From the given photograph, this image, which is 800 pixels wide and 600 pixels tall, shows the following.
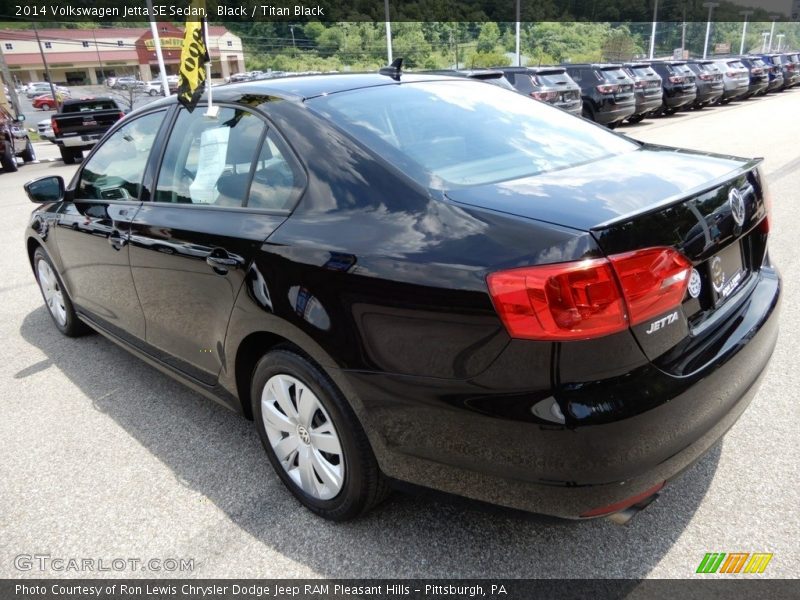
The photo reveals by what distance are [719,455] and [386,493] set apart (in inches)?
57.8

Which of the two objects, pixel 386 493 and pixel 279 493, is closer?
pixel 386 493

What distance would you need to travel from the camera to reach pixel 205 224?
2652 mm

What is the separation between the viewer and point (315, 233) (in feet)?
7.16

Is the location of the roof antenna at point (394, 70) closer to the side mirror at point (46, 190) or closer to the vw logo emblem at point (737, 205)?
the vw logo emblem at point (737, 205)

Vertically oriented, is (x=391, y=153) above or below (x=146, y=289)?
above

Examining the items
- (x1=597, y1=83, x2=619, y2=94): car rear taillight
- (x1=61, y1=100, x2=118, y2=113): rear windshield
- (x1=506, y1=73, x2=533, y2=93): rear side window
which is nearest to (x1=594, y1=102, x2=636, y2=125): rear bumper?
(x1=597, y1=83, x2=619, y2=94): car rear taillight

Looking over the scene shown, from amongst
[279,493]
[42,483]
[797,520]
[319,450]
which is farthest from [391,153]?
[42,483]

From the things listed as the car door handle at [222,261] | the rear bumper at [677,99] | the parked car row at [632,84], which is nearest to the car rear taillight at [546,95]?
the parked car row at [632,84]

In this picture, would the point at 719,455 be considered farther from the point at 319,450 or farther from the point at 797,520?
the point at 319,450

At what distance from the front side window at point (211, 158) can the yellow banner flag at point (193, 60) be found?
81 mm

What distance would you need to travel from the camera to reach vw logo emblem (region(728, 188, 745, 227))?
82.4 inches

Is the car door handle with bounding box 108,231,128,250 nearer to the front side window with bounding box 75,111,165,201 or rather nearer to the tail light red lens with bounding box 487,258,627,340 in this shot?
the front side window with bounding box 75,111,165,201

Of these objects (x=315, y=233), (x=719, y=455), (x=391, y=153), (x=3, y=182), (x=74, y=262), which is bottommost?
(x=3, y=182)

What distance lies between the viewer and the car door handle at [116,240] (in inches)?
128
